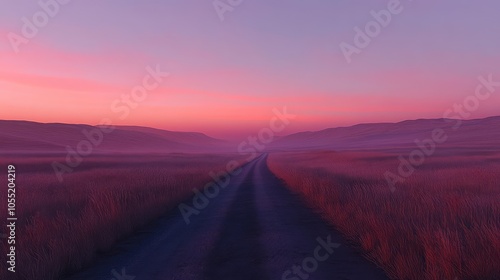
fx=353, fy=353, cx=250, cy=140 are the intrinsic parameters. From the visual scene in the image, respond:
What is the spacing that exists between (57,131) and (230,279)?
712ft

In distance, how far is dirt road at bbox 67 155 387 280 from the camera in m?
6.23

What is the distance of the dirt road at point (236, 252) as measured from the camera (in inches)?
245

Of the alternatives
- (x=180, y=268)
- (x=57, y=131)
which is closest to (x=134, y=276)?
(x=180, y=268)

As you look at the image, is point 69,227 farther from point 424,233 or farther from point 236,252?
point 424,233

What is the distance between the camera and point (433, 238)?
6.58 meters

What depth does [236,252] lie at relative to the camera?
7.52 metres

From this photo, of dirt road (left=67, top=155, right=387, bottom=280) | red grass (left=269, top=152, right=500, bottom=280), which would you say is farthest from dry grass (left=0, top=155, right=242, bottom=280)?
red grass (left=269, top=152, right=500, bottom=280)

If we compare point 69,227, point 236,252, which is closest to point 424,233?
point 236,252

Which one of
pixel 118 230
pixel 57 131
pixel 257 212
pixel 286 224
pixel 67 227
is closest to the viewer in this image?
pixel 67 227

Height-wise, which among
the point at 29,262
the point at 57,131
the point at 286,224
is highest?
the point at 57,131

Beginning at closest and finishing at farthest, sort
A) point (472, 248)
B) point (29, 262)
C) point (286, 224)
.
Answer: point (472, 248), point (29, 262), point (286, 224)

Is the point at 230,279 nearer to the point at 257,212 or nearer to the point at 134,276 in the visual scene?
the point at 134,276

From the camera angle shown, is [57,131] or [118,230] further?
[57,131]

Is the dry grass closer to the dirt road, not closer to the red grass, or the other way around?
the dirt road
